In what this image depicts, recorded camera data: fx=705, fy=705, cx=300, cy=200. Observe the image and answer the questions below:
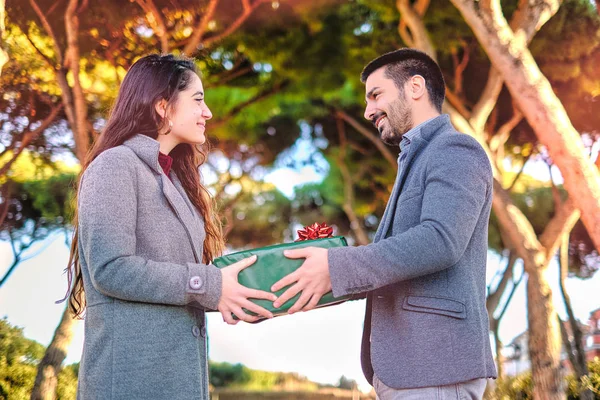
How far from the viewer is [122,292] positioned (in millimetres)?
2014

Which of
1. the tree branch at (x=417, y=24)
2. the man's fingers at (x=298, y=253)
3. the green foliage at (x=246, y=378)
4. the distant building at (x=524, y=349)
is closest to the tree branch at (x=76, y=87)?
the tree branch at (x=417, y=24)

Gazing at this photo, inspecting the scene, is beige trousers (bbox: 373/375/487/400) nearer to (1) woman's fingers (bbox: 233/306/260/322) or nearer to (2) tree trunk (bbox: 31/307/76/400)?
(1) woman's fingers (bbox: 233/306/260/322)

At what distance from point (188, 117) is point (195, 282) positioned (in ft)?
2.16

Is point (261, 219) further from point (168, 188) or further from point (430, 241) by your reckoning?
point (430, 241)

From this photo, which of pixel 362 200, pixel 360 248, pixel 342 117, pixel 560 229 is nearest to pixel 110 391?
pixel 360 248

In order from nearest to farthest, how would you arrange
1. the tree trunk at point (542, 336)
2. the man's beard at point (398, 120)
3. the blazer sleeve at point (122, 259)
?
the blazer sleeve at point (122, 259)
the man's beard at point (398, 120)
the tree trunk at point (542, 336)

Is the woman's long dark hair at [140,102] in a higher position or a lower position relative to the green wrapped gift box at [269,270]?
higher

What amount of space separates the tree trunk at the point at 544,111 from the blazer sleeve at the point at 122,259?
4.74 m

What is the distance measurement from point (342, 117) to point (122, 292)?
36.4 feet

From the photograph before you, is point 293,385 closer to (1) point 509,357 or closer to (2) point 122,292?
(1) point 509,357

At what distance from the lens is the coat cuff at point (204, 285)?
2.06 meters

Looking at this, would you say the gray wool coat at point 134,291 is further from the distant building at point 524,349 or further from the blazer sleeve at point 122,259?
the distant building at point 524,349

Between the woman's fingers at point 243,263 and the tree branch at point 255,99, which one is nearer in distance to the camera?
the woman's fingers at point 243,263

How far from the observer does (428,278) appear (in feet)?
7.06
